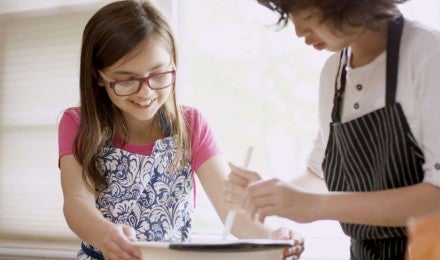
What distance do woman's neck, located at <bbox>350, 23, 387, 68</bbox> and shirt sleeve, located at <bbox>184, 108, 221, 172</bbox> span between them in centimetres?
47

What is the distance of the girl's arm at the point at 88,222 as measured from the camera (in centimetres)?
107

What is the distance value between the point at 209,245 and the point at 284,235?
387 mm

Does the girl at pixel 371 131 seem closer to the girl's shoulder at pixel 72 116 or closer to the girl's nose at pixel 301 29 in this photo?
the girl's nose at pixel 301 29

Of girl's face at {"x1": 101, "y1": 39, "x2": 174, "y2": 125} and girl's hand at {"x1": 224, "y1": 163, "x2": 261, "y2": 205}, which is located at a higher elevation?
girl's face at {"x1": 101, "y1": 39, "x2": 174, "y2": 125}

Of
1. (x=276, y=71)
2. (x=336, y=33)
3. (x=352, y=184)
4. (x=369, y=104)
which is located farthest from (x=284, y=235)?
(x=276, y=71)

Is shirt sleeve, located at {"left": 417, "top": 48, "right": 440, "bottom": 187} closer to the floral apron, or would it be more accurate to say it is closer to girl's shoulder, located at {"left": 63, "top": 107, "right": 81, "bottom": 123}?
the floral apron

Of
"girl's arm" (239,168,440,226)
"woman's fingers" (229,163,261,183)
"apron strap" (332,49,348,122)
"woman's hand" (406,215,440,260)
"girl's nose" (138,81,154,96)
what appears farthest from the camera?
"girl's nose" (138,81,154,96)

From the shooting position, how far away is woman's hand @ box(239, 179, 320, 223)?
91 cm

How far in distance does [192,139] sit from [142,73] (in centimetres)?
23

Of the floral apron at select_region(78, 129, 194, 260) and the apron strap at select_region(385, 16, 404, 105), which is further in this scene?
the floral apron at select_region(78, 129, 194, 260)

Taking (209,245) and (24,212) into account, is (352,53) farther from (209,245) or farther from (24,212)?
(24,212)

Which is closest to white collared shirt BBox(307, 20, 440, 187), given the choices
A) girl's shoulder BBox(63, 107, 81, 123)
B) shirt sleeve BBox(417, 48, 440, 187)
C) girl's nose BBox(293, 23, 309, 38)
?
shirt sleeve BBox(417, 48, 440, 187)

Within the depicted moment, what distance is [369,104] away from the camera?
41.7 inches

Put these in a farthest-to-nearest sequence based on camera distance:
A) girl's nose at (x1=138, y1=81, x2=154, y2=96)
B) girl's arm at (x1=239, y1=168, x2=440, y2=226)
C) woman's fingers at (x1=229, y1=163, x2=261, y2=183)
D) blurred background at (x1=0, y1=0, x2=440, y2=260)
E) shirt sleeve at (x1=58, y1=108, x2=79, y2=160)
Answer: blurred background at (x1=0, y1=0, x2=440, y2=260), shirt sleeve at (x1=58, y1=108, x2=79, y2=160), girl's nose at (x1=138, y1=81, x2=154, y2=96), woman's fingers at (x1=229, y1=163, x2=261, y2=183), girl's arm at (x1=239, y1=168, x2=440, y2=226)
